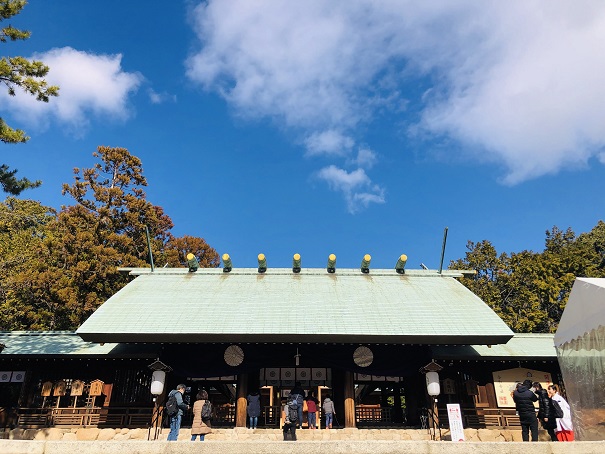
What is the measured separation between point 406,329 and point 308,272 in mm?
5768

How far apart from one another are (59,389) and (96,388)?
1315 mm

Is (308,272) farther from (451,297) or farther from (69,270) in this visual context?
(69,270)

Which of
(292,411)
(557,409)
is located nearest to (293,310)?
(292,411)

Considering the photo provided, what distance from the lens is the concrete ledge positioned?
246 inches

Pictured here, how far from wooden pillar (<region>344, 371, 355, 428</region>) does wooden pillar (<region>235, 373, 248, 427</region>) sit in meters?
3.23

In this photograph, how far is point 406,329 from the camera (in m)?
13.2

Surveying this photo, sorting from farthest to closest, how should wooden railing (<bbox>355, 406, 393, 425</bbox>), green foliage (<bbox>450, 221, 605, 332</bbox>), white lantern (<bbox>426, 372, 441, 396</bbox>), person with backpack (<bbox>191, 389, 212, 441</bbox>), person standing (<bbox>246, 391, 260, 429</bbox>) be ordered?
green foliage (<bbox>450, 221, 605, 332</bbox>) → wooden railing (<bbox>355, 406, 393, 425</bbox>) → person standing (<bbox>246, 391, 260, 429</bbox>) → white lantern (<bbox>426, 372, 441, 396</bbox>) → person with backpack (<bbox>191, 389, 212, 441</bbox>)

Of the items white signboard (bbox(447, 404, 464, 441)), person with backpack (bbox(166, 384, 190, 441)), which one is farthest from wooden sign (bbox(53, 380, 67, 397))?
white signboard (bbox(447, 404, 464, 441))

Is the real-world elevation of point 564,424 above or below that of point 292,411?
below

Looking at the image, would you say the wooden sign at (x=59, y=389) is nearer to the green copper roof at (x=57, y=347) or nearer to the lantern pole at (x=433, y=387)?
the green copper roof at (x=57, y=347)

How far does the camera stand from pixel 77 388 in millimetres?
14344

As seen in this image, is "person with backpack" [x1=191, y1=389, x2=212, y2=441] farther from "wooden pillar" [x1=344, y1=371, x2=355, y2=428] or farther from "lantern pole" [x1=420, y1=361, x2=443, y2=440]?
"lantern pole" [x1=420, y1=361, x2=443, y2=440]

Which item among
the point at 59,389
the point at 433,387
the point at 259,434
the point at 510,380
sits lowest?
the point at 259,434

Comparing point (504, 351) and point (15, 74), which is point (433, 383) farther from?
point (15, 74)
